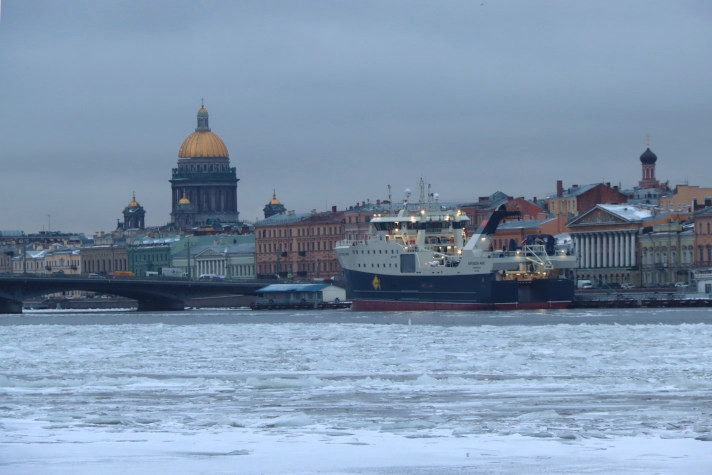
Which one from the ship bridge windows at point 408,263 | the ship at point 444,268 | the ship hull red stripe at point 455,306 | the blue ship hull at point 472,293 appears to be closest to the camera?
the ship hull red stripe at point 455,306

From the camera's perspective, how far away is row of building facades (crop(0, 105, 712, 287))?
117625mm

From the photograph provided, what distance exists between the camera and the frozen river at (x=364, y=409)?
17.2m

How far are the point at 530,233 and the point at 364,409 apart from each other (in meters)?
108

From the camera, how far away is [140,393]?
2425 cm

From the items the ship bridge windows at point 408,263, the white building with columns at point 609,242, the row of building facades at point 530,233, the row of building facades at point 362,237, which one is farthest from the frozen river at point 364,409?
the white building with columns at point 609,242

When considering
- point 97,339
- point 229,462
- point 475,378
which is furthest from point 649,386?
point 97,339

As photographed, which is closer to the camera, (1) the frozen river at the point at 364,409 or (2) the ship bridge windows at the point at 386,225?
(1) the frozen river at the point at 364,409

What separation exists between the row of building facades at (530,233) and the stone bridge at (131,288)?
13.6 m

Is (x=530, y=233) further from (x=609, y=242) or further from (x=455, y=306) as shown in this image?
(x=455, y=306)

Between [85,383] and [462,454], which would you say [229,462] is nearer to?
[462,454]

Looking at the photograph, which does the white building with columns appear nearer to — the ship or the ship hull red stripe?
the ship

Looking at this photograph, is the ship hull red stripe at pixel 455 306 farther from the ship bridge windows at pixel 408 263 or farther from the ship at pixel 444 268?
the ship bridge windows at pixel 408 263

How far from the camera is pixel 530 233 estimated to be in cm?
12900

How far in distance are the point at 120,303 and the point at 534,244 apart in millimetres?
45402
